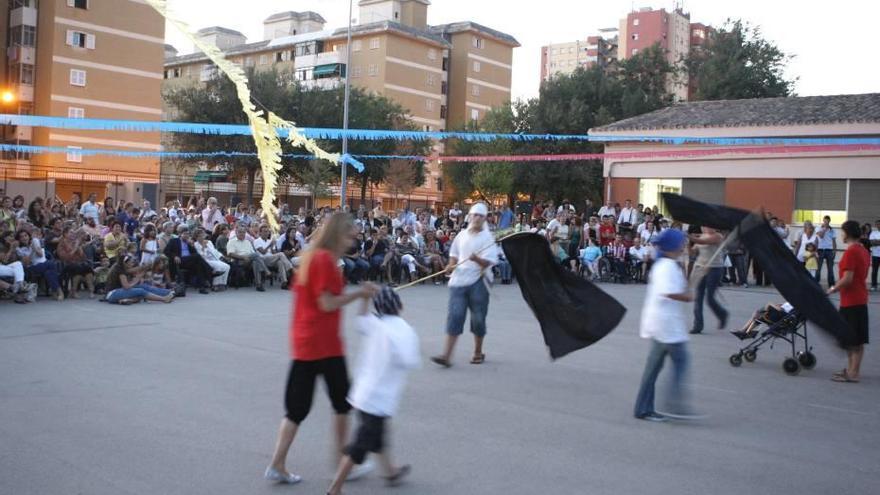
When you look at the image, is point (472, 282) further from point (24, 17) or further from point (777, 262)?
point (24, 17)

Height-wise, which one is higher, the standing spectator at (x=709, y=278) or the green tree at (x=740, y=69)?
the green tree at (x=740, y=69)

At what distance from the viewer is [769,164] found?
27172 mm

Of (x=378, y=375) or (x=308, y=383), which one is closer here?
Answer: (x=378, y=375)

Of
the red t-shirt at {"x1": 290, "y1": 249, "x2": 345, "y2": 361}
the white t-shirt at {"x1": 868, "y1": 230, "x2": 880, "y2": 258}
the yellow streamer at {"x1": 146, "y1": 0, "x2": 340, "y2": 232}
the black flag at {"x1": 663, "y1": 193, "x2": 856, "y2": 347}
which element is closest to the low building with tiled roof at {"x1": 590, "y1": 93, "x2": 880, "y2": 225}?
the white t-shirt at {"x1": 868, "y1": 230, "x2": 880, "y2": 258}

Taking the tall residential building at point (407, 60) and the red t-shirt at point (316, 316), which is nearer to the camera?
the red t-shirt at point (316, 316)

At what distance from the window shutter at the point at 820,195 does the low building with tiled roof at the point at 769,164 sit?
0.03m

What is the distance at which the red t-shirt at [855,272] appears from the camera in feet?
29.0

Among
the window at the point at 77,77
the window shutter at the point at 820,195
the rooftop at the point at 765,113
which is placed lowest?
the window shutter at the point at 820,195

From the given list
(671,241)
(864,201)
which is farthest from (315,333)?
(864,201)

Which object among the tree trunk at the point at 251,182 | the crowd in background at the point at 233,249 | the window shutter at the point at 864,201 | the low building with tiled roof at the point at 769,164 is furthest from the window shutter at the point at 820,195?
the tree trunk at the point at 251,182

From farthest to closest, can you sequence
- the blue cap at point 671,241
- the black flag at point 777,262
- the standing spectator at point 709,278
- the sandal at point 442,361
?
the sandal at point 442,361
the standing spectator at point 709,278
the black flag at point 777,262
the blue cap at point 671,241

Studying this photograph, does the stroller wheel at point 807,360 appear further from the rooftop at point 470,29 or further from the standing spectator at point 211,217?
the rooftop at point 470,29

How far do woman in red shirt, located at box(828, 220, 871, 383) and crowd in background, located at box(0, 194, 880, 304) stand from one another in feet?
4.69

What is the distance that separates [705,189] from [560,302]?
22668 mm
